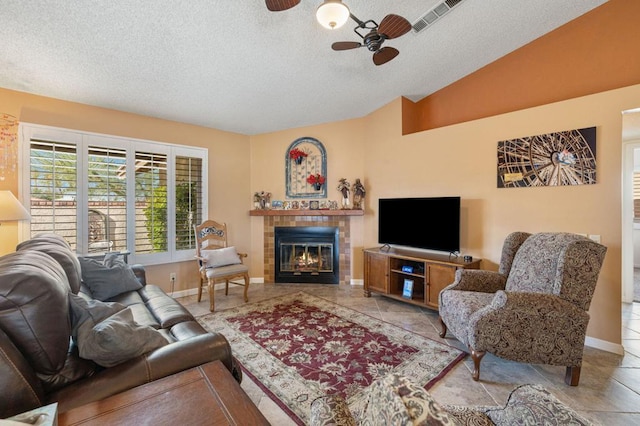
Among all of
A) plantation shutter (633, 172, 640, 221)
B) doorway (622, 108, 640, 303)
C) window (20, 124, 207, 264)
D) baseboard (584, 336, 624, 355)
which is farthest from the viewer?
plantation shutter (633, 172, 640, 221)

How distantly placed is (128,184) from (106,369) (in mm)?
3149

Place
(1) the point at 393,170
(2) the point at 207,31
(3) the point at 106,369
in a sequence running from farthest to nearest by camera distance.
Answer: (1) the point at 393,170, (2) the point at 207,31, (3) the point at 106,369

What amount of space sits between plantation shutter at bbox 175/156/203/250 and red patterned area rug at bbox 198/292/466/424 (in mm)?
1437

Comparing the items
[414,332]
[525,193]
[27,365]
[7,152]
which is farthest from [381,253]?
[7,152]

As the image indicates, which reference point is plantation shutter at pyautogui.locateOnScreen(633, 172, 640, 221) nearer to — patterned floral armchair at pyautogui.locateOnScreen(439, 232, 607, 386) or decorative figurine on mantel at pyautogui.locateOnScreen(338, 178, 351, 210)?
Result: patterned floral armchair at pyautogui.locateOnScreen(439, 232, 607, 386)

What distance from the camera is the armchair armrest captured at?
2654 millimetres

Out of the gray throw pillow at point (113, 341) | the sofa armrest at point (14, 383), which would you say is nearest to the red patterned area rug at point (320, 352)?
the gray throw pillow at point (113, 341)

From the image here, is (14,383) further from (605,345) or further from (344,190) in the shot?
(605,345)

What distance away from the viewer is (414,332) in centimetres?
286

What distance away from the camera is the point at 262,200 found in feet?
15.6

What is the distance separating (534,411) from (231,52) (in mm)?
3217

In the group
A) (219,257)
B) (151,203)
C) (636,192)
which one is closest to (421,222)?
(219,257)

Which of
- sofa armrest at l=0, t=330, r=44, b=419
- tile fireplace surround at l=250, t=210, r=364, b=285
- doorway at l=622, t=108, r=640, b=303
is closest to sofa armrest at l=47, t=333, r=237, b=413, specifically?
sofa armrest at l=0, t=330, r=44, b=419

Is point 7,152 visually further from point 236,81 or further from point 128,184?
point 236,81
